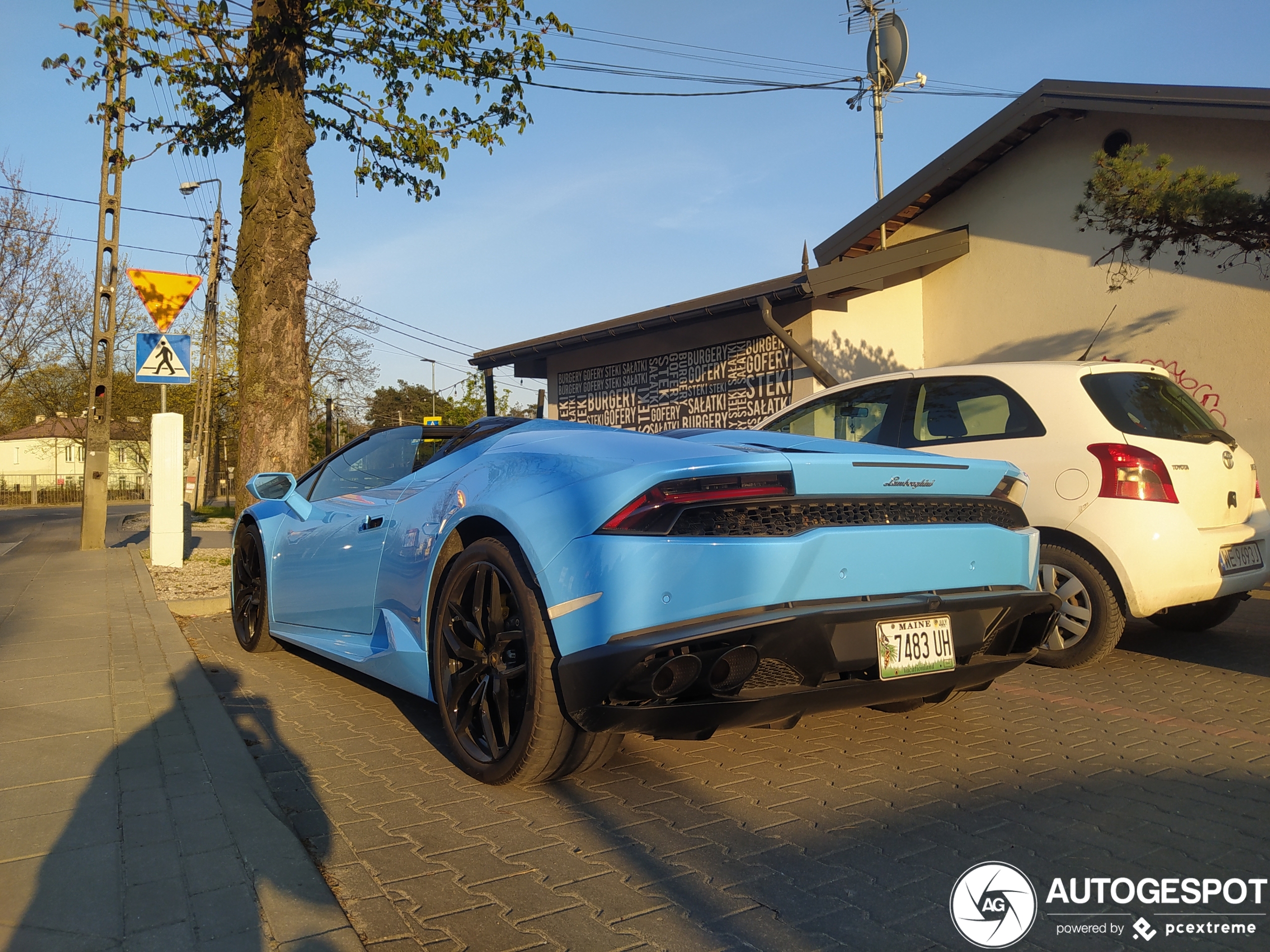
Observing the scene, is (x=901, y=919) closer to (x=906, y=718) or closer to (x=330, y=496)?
(x=906, y=718)

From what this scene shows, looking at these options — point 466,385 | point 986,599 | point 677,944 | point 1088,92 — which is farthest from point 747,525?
point 466,385

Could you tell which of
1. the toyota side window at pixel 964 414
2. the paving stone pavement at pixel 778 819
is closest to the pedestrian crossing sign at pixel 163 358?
the paving stone pavement at pixel 778 819

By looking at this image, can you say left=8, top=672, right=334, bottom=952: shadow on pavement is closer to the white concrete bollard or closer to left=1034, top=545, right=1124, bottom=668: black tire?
left=1034, top=545, right=1124, bottom=668: black tire

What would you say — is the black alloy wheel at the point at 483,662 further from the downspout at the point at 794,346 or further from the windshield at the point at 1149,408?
the downspout at the point at 794,346

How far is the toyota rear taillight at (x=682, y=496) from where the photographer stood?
273cm

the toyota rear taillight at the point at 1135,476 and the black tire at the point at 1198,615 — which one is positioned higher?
the toyota rear taillight at the point at 1135,476

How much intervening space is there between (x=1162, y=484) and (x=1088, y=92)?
23.3 ft

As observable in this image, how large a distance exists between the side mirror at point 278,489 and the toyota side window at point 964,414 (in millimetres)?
3742

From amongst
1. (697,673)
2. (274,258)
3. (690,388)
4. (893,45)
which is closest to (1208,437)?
(697,673)

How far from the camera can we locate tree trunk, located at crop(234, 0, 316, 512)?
29.6 ft

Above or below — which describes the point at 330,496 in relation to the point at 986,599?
above

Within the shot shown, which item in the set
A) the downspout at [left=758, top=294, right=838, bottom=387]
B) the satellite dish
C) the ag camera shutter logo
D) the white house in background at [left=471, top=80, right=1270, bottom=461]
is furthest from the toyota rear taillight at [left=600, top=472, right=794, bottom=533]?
the satellite dish

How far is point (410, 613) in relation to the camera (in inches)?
145

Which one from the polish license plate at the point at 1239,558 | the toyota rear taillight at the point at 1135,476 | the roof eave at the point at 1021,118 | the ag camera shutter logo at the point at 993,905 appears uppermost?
the roof eave at the point at 1021,118
